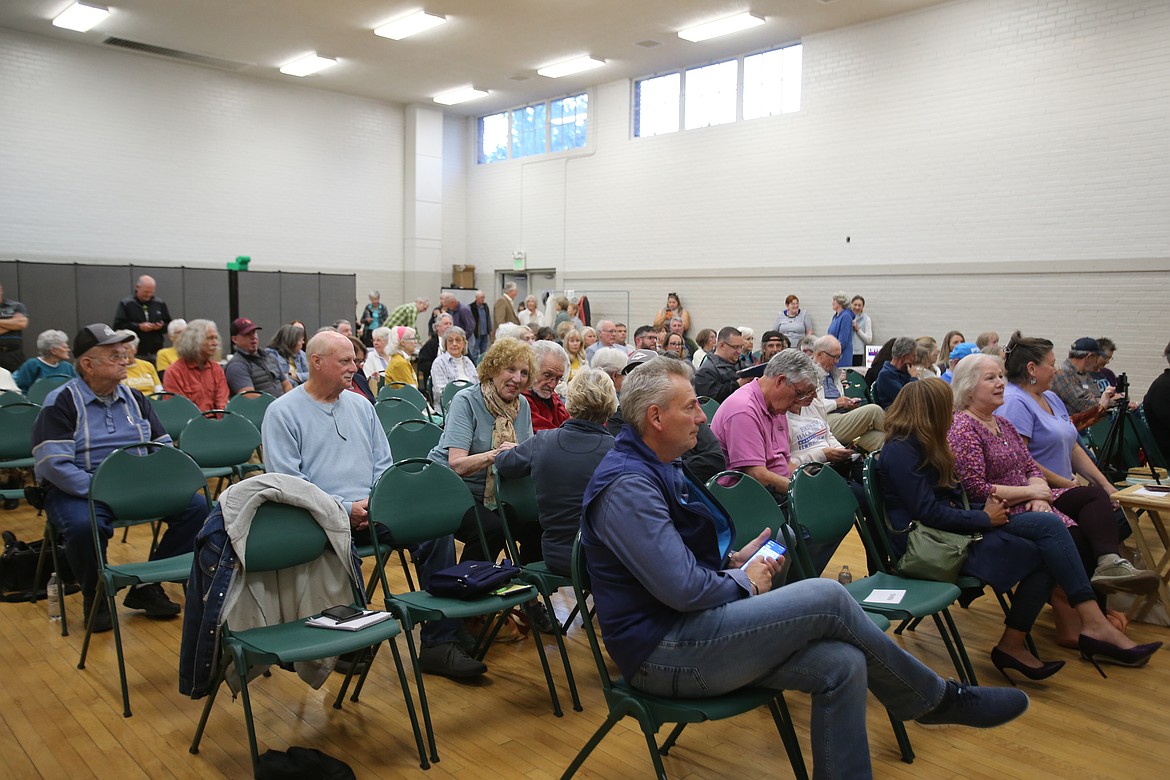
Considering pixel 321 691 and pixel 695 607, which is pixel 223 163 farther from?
pixel 695 607

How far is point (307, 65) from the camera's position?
14.5m

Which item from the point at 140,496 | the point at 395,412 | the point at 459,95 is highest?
the point at 459,95

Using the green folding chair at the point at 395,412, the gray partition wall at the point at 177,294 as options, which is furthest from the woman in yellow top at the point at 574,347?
the gray partition wall at the point at 177,294

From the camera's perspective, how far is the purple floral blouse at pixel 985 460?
12.3 ft

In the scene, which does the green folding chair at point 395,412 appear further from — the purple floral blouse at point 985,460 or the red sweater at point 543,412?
the purple floral blouse at point 985,460

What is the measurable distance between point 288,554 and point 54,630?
73.0 inches

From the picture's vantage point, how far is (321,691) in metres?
3.39

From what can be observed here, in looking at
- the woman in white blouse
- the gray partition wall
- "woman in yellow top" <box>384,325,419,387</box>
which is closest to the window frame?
the gray partition wall

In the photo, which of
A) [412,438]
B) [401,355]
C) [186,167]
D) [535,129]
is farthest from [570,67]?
[412,438]

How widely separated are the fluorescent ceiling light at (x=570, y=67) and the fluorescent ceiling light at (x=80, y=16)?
6749mm

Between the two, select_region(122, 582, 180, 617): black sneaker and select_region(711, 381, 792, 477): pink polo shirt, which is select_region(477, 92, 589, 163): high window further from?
select_region(122, 582, 180, 617): black sneaker

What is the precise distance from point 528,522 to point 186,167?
13415 millimetres

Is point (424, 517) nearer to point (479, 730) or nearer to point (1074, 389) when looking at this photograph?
point (479, 730)

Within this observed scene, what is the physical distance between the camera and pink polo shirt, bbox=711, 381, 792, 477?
4.02 m
